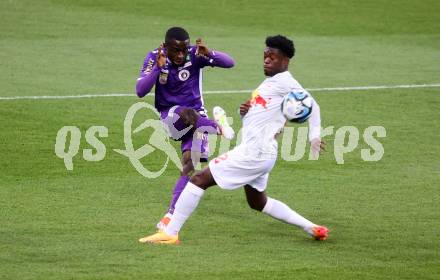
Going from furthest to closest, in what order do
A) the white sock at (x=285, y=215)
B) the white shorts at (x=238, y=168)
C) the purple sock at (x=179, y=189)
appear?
1. the purple sock at (x=179, y=189)
2. the white sock at (x=285, y=215)
3. the white shorts at (x=238, y=168)

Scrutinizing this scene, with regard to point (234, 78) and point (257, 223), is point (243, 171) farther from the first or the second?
point (234, 78)

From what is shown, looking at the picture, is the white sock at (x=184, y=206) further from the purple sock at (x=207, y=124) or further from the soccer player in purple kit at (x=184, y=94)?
the purple sock at (x=207, y=124)

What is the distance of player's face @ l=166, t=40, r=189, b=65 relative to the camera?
441 inches

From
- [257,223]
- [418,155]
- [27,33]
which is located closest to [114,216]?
[257,223]

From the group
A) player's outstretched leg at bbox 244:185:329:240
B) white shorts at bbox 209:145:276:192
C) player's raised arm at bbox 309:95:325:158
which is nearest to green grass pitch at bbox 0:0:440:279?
player's outstretched leg at bbox 244:185:329:240

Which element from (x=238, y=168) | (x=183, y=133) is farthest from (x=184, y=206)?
(x=183, y=133)

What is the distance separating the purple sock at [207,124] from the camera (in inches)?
458

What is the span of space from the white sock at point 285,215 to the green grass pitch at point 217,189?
0.22 metres

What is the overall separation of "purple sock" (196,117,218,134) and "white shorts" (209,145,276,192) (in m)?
1.39

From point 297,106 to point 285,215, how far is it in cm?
134

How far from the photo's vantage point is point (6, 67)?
20.7m

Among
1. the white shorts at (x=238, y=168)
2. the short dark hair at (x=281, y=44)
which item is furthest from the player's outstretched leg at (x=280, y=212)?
the short dark hair at (x=281, y=44)

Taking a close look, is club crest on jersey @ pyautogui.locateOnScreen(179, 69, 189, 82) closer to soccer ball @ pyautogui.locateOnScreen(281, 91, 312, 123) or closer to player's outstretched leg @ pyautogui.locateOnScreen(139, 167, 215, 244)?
player's outstretched leg @ pyautogui.locateOnScreen(139, 167, 215, 244)

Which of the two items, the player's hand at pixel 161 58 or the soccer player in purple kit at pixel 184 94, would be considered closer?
the player's hand at pixel 161 58
